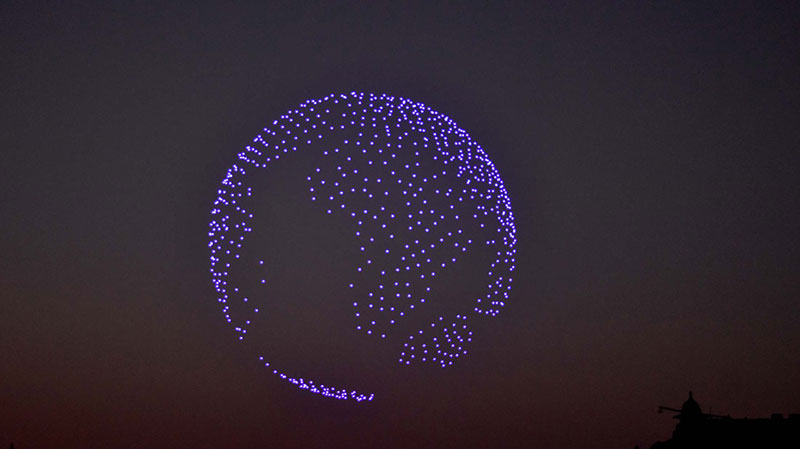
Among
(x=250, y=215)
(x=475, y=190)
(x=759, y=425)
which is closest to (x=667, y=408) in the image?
(x=759, y=425)

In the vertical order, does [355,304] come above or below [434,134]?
below

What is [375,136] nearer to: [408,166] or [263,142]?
[408,166]

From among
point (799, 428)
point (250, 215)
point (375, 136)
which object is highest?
point (375, 136)

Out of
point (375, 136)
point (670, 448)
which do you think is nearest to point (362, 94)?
point (375, 136)

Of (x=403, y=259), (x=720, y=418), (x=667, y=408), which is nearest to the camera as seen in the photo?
(x=403, y=259)

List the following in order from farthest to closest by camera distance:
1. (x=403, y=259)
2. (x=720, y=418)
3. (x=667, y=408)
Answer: (x=720, y=418), (x=667, y=408), (x=403, y=259)

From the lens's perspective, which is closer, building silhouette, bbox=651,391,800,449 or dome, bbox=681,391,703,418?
building silhouette, bbox=651,391,800,449

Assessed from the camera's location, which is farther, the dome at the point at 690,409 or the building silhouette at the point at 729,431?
the dome at the point at 690,409

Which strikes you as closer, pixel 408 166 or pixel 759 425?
pixel 408 166
